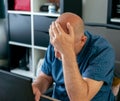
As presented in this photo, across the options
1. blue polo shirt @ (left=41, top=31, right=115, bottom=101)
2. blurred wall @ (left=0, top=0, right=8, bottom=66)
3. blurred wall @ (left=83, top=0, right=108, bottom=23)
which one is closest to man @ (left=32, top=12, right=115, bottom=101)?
blue polo shirt @ (left=41, top=31, right=115, bottom=101)

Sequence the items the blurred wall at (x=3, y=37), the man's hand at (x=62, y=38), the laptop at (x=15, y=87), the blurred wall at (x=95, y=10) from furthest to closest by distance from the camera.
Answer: the blurred wall at (x=3, y=37), the blurred wall at (x=95, y=10), the man's hand at (x=62, y=38), the laptop at (x=15, y=87)

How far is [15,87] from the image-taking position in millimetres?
942

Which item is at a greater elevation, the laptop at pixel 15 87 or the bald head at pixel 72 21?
the bald head at pixel 72 21

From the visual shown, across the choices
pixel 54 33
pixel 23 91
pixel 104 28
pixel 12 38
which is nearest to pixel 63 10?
pixel 104 28

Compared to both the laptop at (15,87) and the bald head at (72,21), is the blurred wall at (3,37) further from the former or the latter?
the laptop at (15,87)

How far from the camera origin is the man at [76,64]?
4.11ft

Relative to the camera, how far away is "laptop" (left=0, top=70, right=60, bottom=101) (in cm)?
92

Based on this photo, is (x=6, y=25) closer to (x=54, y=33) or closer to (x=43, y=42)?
(x=43, y=42)

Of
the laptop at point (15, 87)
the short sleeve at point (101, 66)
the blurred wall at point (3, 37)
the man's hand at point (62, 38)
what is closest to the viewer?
the laptop at point (15, 87)

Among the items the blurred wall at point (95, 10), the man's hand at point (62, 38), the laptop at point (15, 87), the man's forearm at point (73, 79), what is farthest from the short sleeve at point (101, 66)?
the blurred wall at point (95, 10)

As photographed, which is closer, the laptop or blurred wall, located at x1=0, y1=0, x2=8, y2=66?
the laptop

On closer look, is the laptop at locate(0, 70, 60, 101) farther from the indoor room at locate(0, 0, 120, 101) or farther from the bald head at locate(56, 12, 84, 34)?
the bald head at locate(56, 12, 84, 34)

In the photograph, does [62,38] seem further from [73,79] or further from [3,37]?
[3,37]

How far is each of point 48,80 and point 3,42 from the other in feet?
5.65
